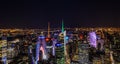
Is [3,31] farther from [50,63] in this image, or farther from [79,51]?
[79,51]

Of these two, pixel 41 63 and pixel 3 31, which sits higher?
pixel 3 31

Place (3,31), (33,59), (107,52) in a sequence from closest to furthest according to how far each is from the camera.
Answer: (3,31)
(33,59)
(107,52)

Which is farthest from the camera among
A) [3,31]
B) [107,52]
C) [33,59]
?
[107,52]

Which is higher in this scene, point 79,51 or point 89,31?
point 89,31

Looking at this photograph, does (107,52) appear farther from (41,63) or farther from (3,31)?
(3,31)

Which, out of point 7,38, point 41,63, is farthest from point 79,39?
point 7,38

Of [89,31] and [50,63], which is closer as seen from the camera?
[50,63]

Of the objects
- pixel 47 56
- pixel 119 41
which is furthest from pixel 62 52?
pixel 119 41

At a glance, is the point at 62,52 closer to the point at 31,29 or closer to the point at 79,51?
the point at 79,51

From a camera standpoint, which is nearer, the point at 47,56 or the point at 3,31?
the point at 3,31
